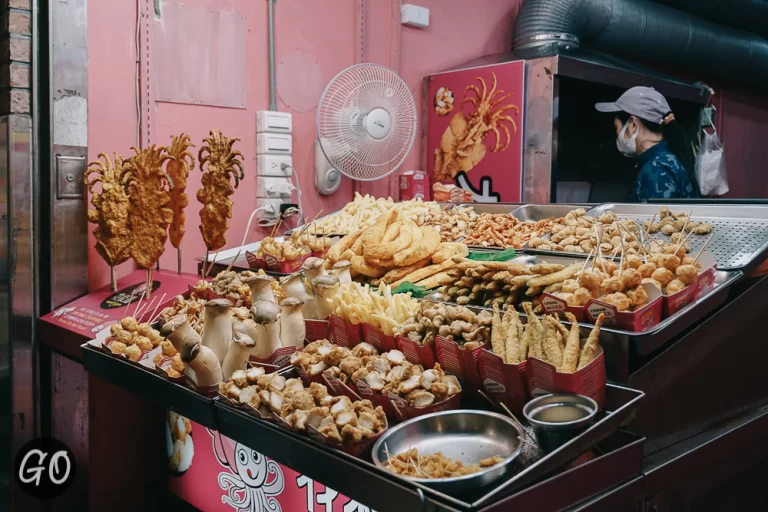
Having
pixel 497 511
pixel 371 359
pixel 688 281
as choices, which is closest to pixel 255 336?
pixel 371 359

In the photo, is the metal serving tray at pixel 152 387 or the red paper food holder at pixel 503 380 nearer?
the red paper food holder at pixel 503 380

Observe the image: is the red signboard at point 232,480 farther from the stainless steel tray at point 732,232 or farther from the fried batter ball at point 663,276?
the stainless steel tray at point 732,232

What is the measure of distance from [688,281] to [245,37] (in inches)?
129

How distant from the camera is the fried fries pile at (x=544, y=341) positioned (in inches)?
61.7

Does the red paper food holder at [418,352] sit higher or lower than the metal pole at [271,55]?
lower

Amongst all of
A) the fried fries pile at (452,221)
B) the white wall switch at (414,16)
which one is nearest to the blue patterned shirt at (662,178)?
the fried fries pile at (452,221)

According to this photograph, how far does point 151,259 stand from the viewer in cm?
309

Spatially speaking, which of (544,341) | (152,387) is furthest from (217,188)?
(544,341)

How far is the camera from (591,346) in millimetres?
1574

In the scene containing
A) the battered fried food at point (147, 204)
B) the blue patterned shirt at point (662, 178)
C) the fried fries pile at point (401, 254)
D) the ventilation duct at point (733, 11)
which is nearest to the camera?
the fried fries pile at point (401, 254)

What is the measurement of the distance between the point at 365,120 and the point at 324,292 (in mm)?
2032

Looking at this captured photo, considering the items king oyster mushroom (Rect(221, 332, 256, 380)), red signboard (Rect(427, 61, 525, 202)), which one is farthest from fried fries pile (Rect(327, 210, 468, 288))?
red signboard (Rect(427, 61, 525, 202))

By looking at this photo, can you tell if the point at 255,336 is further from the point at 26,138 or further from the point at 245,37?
the point at 245,37

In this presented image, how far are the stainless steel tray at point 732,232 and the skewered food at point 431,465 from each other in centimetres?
124
